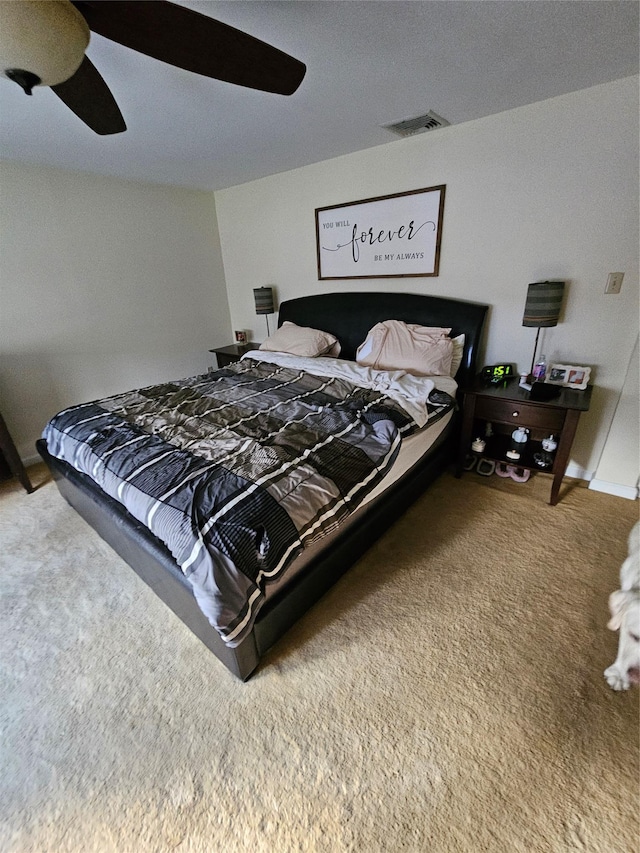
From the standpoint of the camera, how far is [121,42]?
1090 millimetres

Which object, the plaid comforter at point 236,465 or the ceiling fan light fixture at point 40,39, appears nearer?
the ceiling fan light fixture at point 40,39

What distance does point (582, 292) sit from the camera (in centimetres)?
Answer: 214

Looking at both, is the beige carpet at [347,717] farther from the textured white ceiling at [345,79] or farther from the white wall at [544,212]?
the textured white ceiling at [345,79]

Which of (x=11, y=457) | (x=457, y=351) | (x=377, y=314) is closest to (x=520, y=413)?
(x=457, y=351)

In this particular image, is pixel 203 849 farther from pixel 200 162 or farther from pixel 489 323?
pixel 200 162

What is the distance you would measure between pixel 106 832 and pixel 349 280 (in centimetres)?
336

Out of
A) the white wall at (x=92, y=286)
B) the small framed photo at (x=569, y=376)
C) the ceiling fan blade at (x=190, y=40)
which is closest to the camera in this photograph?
the ceiling fan blade at (x=190, y=40)

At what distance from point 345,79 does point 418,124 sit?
77 centimetres

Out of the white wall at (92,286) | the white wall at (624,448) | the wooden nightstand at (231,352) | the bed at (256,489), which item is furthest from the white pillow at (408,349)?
the white wall at (92,286)

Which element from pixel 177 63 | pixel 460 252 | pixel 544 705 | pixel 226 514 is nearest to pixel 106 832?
pixel 226 514

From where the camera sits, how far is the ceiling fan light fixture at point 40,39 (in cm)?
88

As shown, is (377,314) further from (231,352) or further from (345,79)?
(231,352)

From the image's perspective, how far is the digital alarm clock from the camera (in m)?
2.41

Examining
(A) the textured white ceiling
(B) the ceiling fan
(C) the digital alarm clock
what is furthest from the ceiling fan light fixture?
(C) the digital alarm clock
